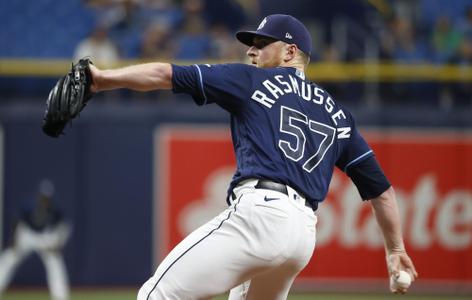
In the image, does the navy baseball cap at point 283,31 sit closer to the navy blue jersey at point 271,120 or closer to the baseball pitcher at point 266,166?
the baseball pitcher at point 266,166

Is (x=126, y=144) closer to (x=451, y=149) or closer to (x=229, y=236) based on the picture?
(x=451, y=149)

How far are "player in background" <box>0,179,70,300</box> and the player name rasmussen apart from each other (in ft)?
22.8

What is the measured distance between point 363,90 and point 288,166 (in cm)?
764

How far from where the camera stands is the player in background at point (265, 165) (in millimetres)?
3943

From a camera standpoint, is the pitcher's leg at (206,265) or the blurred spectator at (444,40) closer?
the pitcher's leg at (206,265)

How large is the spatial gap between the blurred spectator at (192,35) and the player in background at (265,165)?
7.69 metres

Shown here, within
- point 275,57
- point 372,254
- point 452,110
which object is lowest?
point 372,254

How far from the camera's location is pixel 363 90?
Answer: 11.6 metres

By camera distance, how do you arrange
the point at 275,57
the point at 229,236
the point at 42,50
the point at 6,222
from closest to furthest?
the point at 229,236 < the point at 275,57 < the point at 6,222 < the point at 42,50

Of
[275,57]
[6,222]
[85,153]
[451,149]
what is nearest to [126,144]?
[85,153]

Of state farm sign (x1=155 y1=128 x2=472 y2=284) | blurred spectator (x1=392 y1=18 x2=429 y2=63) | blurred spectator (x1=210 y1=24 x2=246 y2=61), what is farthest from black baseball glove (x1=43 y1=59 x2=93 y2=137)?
blurred spectator (x1=392 y1=18 x2=429 y2=63)

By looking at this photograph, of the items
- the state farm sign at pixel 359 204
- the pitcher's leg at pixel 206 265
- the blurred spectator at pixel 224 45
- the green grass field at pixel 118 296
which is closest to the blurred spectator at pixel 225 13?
the blurred spectator at pixel 224 45

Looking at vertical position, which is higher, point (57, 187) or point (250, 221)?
point (250, 221)

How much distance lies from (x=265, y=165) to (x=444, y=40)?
8.51m
